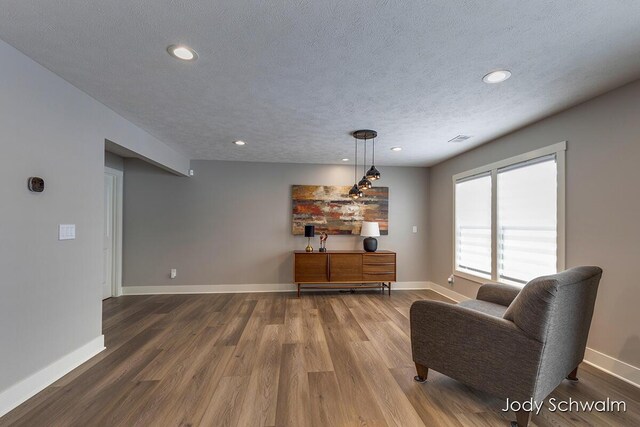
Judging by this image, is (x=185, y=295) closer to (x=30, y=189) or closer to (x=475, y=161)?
(x=30, y=189)

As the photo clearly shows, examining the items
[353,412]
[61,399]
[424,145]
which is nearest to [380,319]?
[353,412]

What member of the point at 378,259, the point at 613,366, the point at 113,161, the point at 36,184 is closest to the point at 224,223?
the point at 113,161

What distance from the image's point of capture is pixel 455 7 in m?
1.43

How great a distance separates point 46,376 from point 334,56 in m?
3.16

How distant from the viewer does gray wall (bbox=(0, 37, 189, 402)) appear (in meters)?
1.82

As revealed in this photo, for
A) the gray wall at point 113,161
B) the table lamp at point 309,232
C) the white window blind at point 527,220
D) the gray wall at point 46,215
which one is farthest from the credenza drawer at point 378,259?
the gray wall at point 113,161

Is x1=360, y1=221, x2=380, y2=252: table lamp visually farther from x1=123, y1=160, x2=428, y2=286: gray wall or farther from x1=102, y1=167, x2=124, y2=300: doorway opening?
x1=102, y1=167, x2=124, y2=300: doorway opening

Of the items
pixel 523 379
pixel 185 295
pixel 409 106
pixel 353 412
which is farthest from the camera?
pixel 185 295

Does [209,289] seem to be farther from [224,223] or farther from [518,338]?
[518,338]

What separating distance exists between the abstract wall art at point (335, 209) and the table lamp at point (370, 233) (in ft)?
1.05

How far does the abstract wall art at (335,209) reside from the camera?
5078mm

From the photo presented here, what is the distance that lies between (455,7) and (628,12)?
935 mm

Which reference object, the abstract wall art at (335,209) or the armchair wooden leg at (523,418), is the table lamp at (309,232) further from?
the armchair wooden leg at (523,418)

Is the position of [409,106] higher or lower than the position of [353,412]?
higher
